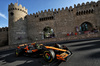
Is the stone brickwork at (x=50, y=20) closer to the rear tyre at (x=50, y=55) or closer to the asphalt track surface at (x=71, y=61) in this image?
the asphalt track surface at (x=71, y=61)

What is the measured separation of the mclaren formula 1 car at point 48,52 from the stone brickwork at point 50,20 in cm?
1472

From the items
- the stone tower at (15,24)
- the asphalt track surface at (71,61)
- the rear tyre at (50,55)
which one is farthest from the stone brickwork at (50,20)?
the rear tyre at (50,55)

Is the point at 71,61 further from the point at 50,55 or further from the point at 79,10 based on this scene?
the point at 79,10

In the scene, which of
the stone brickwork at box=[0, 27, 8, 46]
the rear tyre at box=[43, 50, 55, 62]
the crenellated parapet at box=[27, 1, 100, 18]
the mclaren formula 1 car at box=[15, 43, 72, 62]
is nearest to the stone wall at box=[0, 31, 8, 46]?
the stone brickwork at box=[0, 27, 8, 46]

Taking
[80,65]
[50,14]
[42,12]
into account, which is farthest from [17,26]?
[80,65]

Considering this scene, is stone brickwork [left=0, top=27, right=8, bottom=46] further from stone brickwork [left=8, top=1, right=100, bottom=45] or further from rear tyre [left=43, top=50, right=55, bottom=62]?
rear tyre [left=43, top=50, right=55, bottom=62]

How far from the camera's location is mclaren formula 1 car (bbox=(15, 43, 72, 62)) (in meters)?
2.45

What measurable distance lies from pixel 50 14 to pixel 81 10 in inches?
395

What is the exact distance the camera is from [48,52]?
254 centimetres

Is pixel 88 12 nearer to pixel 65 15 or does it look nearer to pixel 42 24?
pixel 65 15

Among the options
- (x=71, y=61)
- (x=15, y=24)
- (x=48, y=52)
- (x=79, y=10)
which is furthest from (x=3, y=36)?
(x=79, y=10)

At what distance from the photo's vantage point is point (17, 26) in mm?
18359

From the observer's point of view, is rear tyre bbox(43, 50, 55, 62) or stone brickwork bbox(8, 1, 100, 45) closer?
rear tyre bbox(43, 50, 55, 62)

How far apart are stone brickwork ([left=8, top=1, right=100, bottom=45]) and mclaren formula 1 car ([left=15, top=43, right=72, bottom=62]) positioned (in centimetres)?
1472
